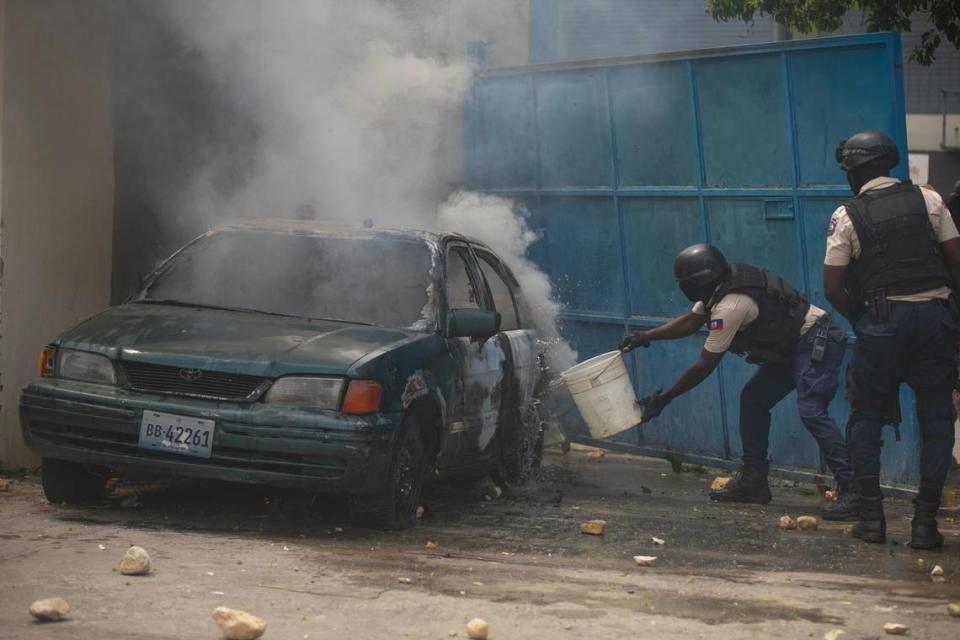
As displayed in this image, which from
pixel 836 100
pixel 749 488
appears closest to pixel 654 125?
pixel 836 100

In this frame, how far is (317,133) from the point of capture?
11023mm

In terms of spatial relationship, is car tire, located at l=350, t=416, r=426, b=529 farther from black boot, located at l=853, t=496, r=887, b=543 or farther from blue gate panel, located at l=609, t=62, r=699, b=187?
blue gate panel, located at l=609, t=62, r=699, b=187

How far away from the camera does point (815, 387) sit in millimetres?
8141

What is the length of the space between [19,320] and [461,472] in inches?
112

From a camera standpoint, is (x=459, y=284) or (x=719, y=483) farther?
(x=719, y=483)

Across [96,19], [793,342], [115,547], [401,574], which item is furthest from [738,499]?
[96,19]

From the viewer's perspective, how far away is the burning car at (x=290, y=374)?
21.2 ft

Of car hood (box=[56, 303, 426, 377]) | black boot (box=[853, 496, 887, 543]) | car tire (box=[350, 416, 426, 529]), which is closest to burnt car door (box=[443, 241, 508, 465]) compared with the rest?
car tire (box=[350, 416, 426, 529])

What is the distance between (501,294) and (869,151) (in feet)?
8.49

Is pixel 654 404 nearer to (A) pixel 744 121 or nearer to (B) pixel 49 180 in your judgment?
(A) pixel 744 121

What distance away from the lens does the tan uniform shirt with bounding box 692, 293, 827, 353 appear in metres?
8.04

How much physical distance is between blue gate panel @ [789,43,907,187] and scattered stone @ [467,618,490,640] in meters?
5.08

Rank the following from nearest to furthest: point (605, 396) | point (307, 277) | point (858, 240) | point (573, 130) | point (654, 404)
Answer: point (858, 240)
point (307, 277)
point (654, 404)
point (605, 396)
point (573, 130)

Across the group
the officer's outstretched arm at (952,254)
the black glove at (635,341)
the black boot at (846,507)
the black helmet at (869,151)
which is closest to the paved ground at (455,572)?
the black boot at (846,507)
